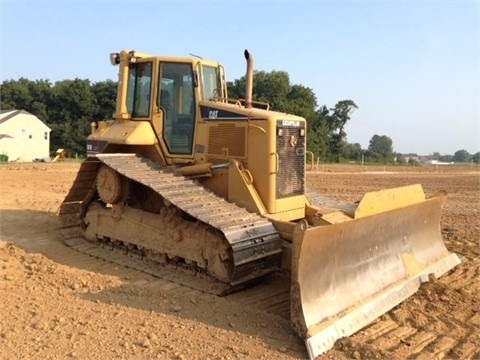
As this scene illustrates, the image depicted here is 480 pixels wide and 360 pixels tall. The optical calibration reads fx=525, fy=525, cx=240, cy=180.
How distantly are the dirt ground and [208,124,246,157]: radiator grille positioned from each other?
77.8 inches

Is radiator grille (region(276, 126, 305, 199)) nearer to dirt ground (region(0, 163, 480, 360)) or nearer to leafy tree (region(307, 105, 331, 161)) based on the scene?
dirt ground (region(0, 163, 480, 360))

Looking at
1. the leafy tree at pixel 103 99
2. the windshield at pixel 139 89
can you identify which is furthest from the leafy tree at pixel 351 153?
the windshield at pixel 139 89

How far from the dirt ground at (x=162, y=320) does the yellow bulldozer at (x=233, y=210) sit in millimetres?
262

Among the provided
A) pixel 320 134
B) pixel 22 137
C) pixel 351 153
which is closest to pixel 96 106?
pixel 22 137

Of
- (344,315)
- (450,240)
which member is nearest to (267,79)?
(450,240)

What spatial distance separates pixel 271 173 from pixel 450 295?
2.68 m

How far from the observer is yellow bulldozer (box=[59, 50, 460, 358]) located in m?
5.52

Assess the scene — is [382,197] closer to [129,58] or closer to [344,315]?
[344,315]

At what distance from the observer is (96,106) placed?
53781 millimetres

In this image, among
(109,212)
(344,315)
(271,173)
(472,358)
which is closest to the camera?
(472,358)

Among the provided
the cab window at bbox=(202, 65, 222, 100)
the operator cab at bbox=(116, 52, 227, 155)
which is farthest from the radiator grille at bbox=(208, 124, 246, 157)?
the cab window at bbox=(202, 65, 222, 100)

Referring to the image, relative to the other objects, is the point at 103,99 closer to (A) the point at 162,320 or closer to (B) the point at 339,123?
(B) the point at 339,123

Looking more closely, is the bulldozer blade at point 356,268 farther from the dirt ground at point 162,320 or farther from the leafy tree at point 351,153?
the leafy tree at point 351,153

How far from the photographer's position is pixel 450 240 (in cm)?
966
